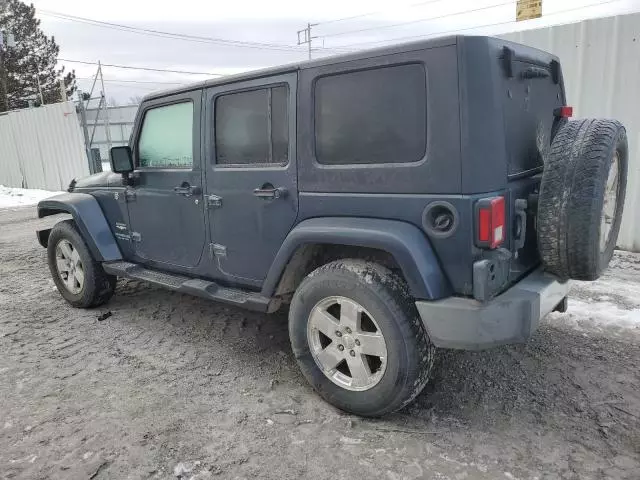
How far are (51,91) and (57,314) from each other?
29.5 m

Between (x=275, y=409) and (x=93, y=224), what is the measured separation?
2543mm

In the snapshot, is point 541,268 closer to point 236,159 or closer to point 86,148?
point 236,159

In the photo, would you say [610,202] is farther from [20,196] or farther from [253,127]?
[20,196]

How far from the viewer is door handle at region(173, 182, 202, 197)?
11.5 feet

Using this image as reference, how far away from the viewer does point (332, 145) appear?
2.76m

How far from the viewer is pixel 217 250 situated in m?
3.49

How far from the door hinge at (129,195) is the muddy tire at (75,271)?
666mm

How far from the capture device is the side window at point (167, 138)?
3639 mm

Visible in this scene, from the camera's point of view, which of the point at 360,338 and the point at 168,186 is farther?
the point at 168,186

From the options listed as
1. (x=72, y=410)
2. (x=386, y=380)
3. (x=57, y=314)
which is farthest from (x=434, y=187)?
(x=57, y=314)

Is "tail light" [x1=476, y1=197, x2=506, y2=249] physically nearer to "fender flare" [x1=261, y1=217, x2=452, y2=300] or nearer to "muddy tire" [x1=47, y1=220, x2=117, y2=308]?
"fender flare" [x1=261, y1=217, x2=452, y2=300]

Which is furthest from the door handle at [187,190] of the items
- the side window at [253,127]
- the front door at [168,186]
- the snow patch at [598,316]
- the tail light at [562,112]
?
the snow patch at [598,316]

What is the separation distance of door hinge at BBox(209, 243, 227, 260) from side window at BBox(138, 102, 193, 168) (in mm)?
619

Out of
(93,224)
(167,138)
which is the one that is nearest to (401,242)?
(167,138)
